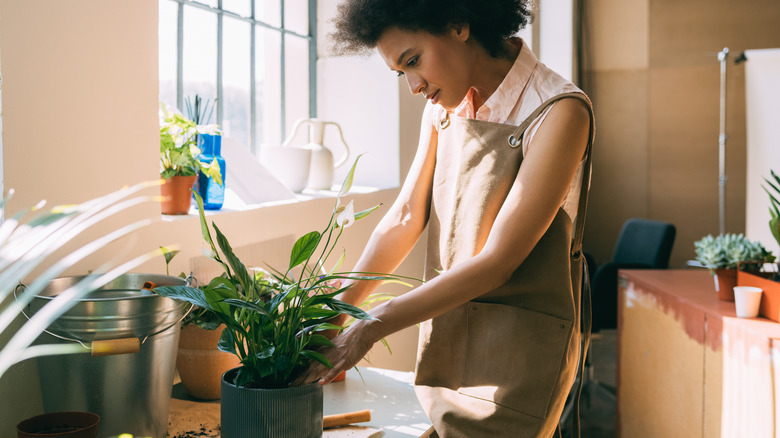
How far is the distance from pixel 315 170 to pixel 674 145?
4.67 meters

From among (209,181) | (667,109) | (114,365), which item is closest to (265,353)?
(114,365)

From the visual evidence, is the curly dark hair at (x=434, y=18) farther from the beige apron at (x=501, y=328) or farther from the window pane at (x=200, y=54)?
the window pane at (x=200, y=54)

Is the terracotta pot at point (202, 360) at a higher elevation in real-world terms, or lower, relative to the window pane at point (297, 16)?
lower

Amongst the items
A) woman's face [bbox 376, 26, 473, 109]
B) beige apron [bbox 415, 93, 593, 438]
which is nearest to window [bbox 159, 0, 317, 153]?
woman's face [bbox 376, 26, 473, 109]

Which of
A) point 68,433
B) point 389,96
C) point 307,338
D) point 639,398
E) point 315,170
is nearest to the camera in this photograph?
point 68,433

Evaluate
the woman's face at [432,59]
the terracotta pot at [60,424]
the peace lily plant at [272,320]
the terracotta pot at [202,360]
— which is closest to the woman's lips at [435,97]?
the woman's face at [432,59]

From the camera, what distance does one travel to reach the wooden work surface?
3.72 feet

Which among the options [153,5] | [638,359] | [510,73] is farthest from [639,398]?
[153,5]

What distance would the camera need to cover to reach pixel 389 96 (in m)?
2.53

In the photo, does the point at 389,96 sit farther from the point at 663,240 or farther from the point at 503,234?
the point at 663,240

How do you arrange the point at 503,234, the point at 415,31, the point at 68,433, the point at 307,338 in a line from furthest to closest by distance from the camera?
the point at 415,31 → the point at 503,234 → the point at 307,338 → the point at 68,433

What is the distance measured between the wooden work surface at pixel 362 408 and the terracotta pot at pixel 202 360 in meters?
0.03

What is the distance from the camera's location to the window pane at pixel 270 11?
2.38 meters

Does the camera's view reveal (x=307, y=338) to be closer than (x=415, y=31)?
Yes
